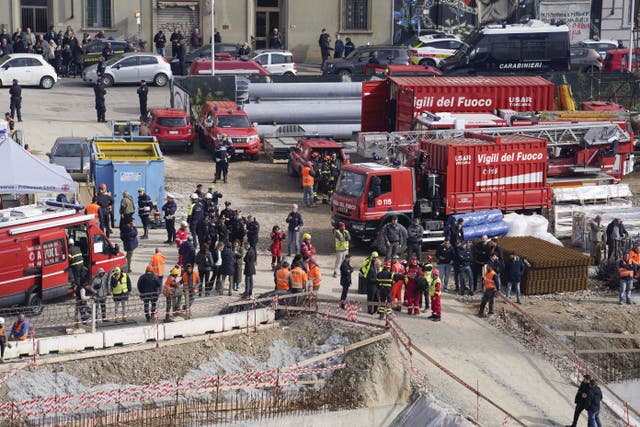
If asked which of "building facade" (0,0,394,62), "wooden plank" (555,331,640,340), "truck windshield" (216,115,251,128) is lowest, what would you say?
"wooden plank" (555,331,640,340)

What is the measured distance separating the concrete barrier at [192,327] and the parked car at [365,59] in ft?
90.7

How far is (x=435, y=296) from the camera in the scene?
24109 millimetres

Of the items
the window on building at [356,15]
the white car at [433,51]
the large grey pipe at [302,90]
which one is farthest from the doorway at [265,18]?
the large grey pipe at [302,90]

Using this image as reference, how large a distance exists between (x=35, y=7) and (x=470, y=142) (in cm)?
2903

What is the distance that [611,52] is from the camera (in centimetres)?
5138

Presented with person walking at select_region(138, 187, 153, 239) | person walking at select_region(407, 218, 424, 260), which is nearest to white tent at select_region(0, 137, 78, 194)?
A: person walking at select_region(138, 187, 153, 239)

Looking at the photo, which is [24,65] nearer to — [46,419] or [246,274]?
[246,274]

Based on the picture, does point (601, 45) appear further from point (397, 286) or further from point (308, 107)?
point (397, 286)

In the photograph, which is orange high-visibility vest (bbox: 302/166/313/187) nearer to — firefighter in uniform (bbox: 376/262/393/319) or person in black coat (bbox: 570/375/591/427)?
firefighter in uniform (bbox: 376/262/393/319)

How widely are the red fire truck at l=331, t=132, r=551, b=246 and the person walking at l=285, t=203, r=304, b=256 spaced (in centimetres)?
137

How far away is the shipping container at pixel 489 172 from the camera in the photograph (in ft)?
95.8

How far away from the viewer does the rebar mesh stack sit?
2647 centimetres

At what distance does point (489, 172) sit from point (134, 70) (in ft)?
70.1

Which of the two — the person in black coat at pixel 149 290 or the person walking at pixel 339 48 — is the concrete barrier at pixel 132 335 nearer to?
A: the person in black coat at pixel 149 290
